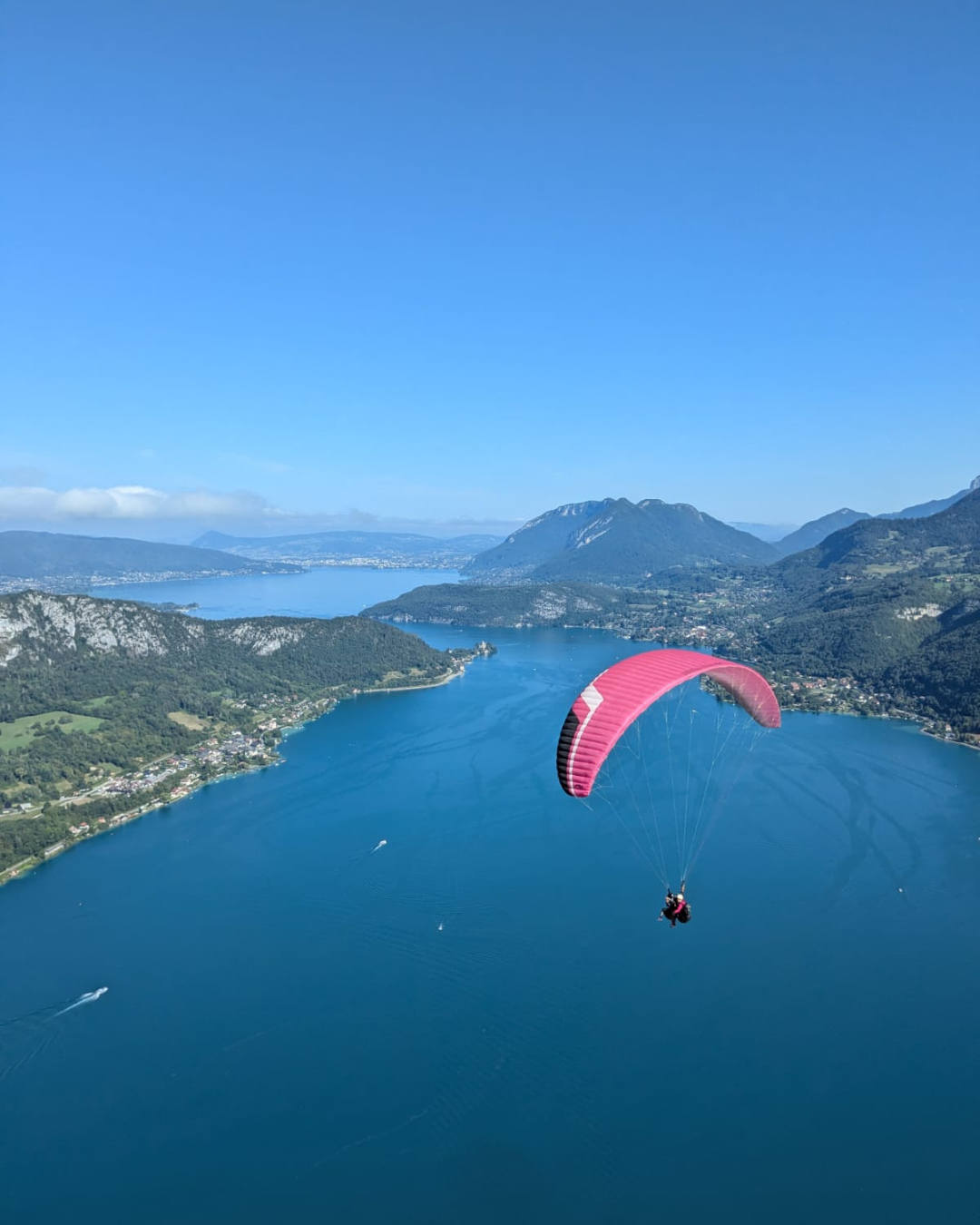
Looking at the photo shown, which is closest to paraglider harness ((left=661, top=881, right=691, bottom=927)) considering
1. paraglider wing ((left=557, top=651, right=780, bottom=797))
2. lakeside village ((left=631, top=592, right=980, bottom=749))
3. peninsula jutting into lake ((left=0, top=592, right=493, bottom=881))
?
paraglider wing ((left=557, top=651, right=780, bottom=797))

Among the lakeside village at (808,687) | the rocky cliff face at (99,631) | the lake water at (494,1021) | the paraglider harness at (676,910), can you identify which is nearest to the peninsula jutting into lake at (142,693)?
the rocky cliff face at (99,631)

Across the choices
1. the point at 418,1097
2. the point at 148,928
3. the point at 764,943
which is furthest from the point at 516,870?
the point at 148,928

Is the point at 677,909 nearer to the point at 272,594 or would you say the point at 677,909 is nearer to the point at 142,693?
the point at 142,693

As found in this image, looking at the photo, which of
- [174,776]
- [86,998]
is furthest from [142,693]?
[86,998]

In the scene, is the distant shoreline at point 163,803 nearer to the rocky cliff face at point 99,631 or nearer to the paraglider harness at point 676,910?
the rocky cliff face at point 99,631

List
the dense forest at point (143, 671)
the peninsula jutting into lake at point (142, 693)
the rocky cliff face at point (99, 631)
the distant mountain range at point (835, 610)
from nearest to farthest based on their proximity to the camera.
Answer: the peninsula jutting into lake at point (142, 693)
the dense forest at point (143, 671)
the rocky cliff face at point (99, 631)
the distant mountain range at point (835, 610)

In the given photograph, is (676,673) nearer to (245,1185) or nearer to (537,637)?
(245,1185)

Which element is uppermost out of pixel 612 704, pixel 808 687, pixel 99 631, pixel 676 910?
pixel 612 704

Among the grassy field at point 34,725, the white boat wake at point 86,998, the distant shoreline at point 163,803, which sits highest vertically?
the grassy field at point 34,725
